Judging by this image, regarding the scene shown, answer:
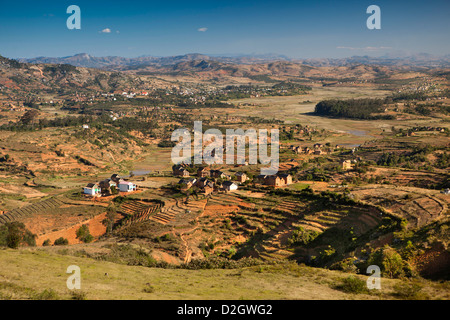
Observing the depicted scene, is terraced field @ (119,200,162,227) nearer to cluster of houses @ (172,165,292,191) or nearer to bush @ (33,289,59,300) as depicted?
cluster of houses @ (172,165,292,191)

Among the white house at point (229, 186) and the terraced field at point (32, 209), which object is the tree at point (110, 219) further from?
the white house at point (229, 186)

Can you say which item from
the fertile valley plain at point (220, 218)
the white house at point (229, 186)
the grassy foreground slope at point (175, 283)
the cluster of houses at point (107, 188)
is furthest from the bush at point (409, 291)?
the cluster of houses at point (107, 188)

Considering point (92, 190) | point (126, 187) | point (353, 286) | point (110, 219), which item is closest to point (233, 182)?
point (126, 187)

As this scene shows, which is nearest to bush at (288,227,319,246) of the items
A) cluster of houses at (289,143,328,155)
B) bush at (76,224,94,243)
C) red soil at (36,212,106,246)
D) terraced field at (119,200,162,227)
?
terraced field at (119,200,162,227)

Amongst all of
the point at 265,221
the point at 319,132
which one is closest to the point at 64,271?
the point at 265,221

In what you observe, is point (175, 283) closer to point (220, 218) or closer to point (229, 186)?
point (220, 218)
